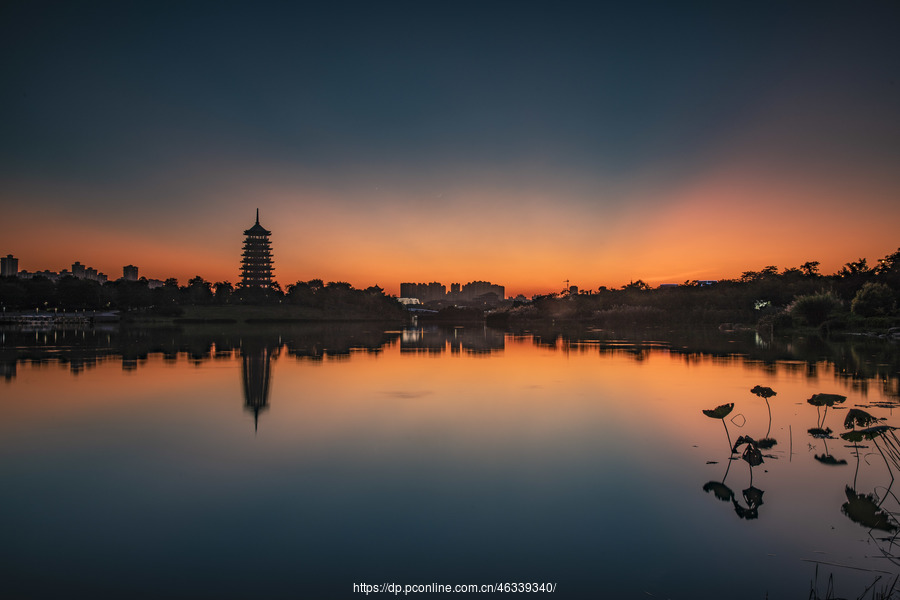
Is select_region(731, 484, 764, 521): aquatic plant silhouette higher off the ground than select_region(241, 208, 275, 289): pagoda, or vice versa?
select_region(241, 208, 275, 289): pagoda

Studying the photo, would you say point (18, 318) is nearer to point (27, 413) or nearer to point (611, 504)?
point (27, 413)

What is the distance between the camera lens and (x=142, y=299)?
282ft

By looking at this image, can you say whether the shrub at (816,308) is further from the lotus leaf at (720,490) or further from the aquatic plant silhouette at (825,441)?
the lotus leaf at (720,490)

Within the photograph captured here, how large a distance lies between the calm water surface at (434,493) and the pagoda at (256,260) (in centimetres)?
9067

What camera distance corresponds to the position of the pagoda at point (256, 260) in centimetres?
10019

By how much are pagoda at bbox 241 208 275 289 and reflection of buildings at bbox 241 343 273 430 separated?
79.6 meters

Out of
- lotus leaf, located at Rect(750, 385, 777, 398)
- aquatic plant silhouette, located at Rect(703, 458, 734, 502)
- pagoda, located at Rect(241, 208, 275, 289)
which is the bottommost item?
aquatic plant silhouette, located at Rect(703, 458, 734, 502)

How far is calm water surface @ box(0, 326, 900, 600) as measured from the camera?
4594mm

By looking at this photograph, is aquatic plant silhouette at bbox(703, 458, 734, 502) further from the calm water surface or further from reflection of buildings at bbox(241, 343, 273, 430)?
reflection of buildings at bbox(241, 343, 273, 430)

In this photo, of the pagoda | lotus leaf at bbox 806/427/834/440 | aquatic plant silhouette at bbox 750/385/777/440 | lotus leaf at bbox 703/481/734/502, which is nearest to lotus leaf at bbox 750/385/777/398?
aquatic plant silhouette at bbox 750/385/777/440

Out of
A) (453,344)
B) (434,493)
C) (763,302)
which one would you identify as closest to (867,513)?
(434,493)

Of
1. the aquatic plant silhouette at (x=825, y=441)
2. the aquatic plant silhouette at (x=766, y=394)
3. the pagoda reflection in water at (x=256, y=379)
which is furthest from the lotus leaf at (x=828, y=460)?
the pagoda reflection in water at (x=256, y=379)

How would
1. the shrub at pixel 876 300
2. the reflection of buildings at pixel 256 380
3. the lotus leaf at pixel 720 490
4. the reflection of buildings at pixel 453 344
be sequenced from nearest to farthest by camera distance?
1. the lotus leaf at pixel 720 490
2. the reflection of buildings at pixel 256 380
3. the reflection of buildings at pixel 453 344
4. the shrub at pixel 876 300

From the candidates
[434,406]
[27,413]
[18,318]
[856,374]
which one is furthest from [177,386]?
[18,318]
